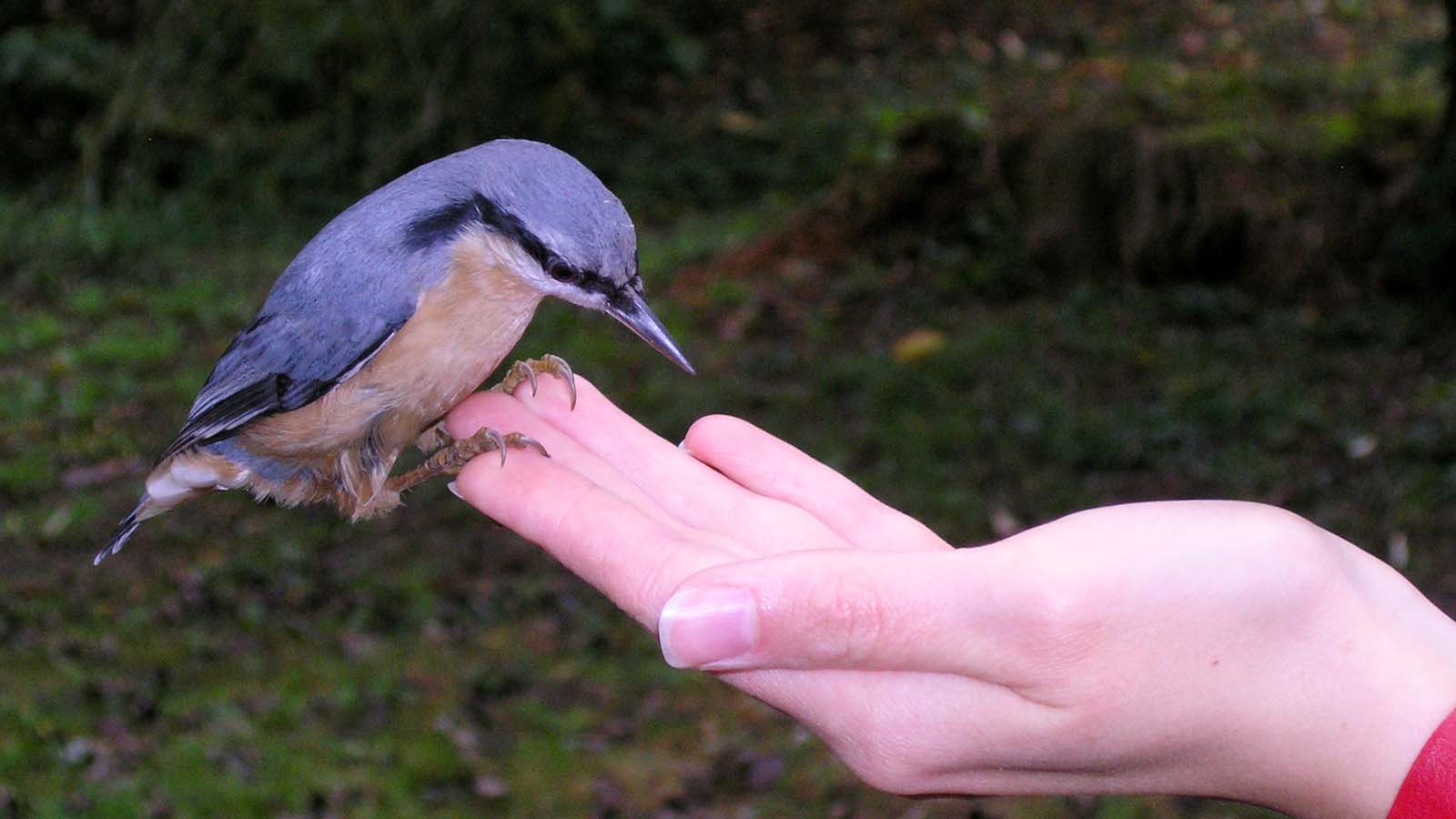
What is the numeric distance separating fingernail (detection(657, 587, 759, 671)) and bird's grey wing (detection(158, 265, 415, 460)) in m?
0.80

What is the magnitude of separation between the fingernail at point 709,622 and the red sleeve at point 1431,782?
2.60ft

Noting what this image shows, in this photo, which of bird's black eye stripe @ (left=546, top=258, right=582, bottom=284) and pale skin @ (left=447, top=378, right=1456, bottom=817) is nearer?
pale skin @ (left=447, top=378, right=1456, bottom=817)

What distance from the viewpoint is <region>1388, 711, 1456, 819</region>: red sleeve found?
1724 mm

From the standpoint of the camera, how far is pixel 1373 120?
6227mm

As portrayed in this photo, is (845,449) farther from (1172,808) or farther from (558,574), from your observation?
(1172,808)

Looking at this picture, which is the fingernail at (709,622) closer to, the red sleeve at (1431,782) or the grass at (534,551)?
the red sleeve at (1431,782)

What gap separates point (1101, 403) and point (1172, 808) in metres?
2.05

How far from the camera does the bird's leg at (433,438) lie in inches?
101

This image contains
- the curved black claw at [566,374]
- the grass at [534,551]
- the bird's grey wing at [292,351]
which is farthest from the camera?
the grass at [534,551]

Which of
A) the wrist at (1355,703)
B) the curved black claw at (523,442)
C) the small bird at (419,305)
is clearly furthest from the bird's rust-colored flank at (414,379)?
the wrist at (1355,703)

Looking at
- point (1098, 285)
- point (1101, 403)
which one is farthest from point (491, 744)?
point (1098, 285)

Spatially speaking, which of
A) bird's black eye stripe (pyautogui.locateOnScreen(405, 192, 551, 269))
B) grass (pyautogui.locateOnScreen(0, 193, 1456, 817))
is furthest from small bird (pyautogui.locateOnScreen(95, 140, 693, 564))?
grass (pyautogui.locateOnScreen(0, 193, 1456, 817))

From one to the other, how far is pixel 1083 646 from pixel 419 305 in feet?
3.52

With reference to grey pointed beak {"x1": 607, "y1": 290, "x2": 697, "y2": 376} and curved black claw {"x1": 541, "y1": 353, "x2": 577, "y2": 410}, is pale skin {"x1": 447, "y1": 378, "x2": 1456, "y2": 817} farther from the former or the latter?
curved black claw {"x1": 541, "y1": 353, "x2": 577, "y2": 410}
